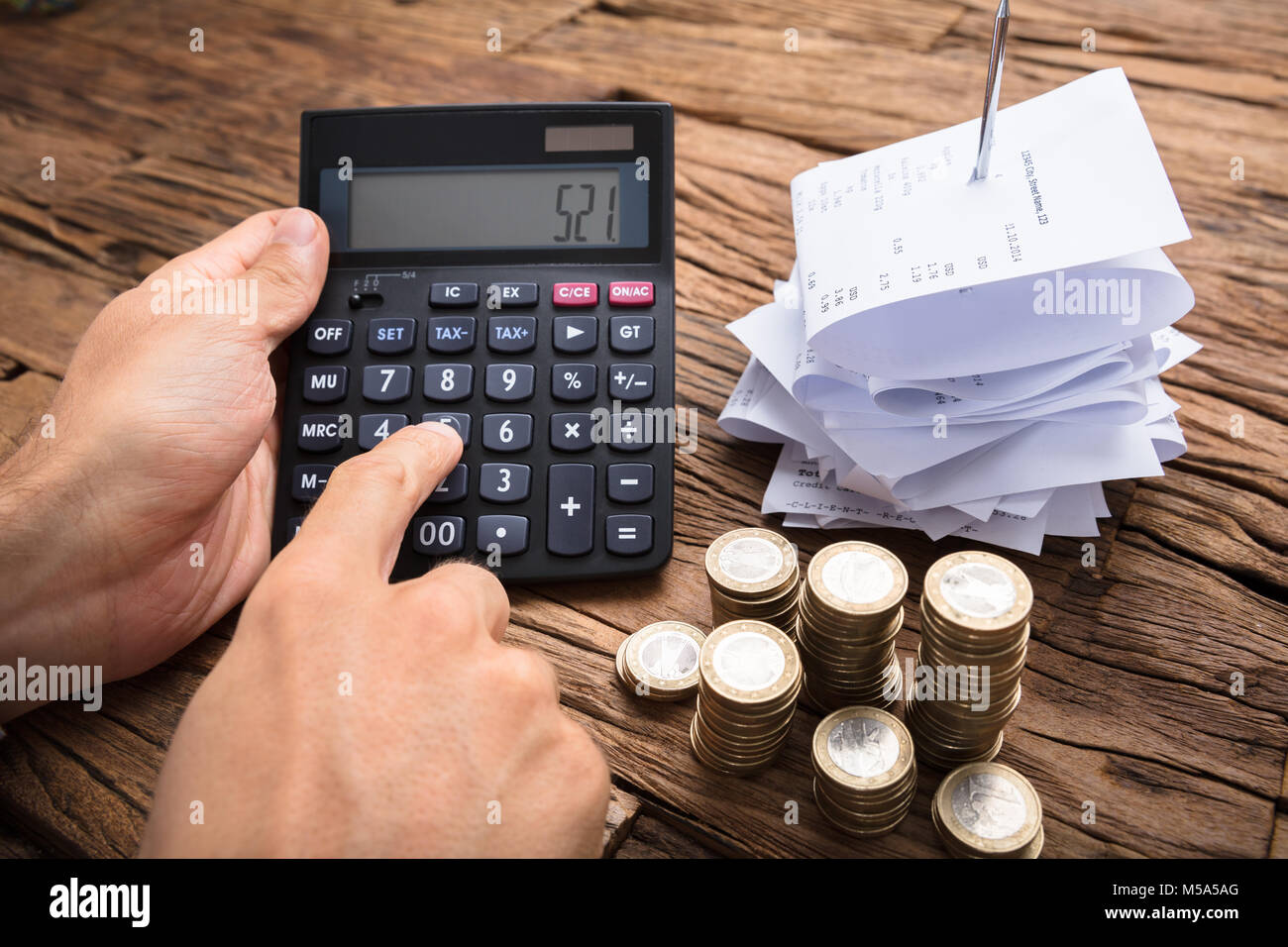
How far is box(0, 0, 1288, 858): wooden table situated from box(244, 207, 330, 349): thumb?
24cm

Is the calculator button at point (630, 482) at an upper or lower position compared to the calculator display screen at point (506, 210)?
lower

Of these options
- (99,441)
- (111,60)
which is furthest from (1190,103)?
(111,60)

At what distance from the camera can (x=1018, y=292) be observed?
65 cm

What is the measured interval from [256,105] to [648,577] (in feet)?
2.80

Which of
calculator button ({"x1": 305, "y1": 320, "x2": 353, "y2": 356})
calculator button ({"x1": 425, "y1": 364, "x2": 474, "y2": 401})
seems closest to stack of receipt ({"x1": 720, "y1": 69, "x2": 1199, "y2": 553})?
calculator button ({"x1": 425, "y1": 364, "x2": 474, "y2": 401})

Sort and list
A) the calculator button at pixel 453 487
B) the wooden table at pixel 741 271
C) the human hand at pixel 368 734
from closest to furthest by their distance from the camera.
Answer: the human hand at pixel 368 734 < the wooden table at pixel 741 271 < the calculator button at pixel 453 487

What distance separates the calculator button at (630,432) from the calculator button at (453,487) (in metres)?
0.11

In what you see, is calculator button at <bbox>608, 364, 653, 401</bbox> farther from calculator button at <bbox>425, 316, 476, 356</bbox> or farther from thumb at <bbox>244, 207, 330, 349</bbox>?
thumb at <bbox>244, 207, 330, 349</bbox>

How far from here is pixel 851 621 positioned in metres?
0.56

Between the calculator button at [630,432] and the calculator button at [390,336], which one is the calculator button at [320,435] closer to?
the calculator button at [390,336]

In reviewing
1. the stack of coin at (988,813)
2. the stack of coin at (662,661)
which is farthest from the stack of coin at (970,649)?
the stack of coin at (662,661)

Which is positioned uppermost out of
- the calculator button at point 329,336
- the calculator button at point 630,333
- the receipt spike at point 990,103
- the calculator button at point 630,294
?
the receipt spike at point 990,103

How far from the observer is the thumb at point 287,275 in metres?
0.74
